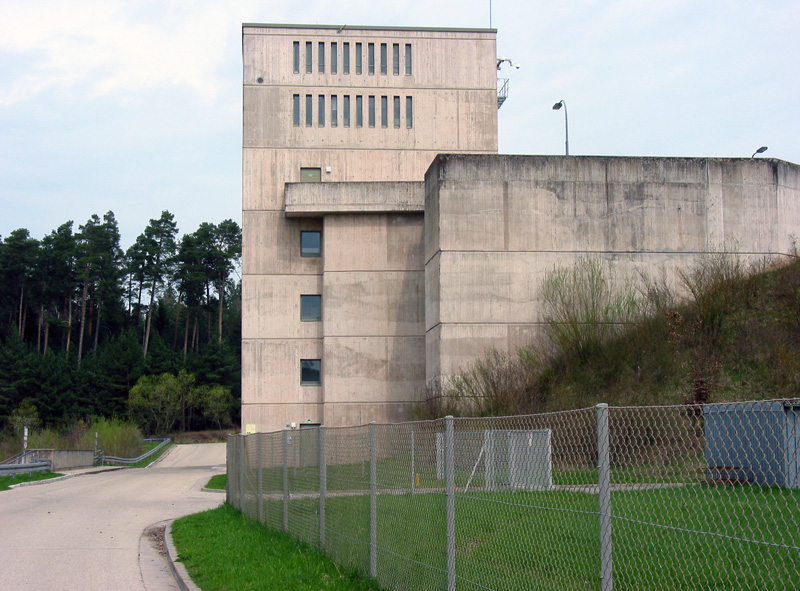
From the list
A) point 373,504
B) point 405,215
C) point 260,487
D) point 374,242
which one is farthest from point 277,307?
point 373,504

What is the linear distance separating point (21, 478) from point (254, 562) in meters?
28.2

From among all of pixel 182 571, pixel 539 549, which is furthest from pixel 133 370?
pixel 539 549

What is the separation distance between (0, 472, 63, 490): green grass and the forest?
41.1 meters

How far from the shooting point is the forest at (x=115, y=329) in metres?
87.4

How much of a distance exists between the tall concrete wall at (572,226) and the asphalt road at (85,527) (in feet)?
42.7

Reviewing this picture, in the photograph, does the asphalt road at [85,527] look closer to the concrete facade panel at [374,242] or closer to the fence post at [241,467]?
the fence post at [241,467]

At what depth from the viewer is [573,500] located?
557 centimetres

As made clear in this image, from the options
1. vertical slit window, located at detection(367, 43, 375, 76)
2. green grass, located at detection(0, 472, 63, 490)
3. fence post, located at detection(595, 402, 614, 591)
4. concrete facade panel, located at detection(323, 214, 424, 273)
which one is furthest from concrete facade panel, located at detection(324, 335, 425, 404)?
fence post, located at detection(595, 402, 614, 591)

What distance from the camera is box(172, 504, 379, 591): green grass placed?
9.44m

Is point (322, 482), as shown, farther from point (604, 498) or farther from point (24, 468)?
point (24, 468)

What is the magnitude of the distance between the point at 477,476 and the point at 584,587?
1360 millimetres

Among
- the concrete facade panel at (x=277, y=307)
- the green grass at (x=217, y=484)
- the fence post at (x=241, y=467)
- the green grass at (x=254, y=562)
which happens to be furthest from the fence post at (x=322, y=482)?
the concrete facade panel at (x=277, y=307)

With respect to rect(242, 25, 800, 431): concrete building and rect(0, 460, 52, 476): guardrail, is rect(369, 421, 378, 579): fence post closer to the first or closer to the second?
rect(242, 25, 800, 431): concrete building

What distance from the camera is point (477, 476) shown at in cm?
710
